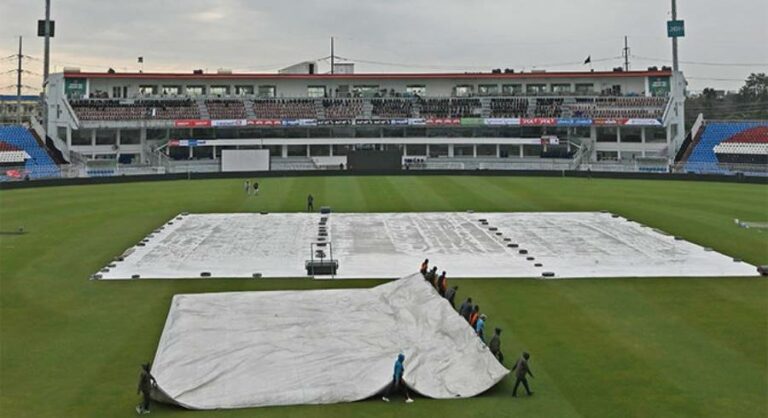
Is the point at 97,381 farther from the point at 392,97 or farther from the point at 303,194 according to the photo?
the point at 392,97

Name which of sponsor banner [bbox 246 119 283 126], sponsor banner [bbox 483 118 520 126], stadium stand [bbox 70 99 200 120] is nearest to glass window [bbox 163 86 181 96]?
stadium stand [bbox 70 99 200 120]

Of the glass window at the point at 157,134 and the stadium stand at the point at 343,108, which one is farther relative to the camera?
the stadium stand at the point at 343,108

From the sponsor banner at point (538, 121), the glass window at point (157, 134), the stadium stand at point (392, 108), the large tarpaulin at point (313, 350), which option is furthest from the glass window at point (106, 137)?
the large tarpaulin at point (313, 350)

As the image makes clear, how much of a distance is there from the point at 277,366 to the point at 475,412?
4889 mm

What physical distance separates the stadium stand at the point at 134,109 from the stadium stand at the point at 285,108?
8.51 meters

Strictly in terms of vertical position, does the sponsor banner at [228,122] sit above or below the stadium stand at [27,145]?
above

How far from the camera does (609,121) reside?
92562mm

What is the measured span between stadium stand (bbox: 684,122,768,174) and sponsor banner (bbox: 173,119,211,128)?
59.7m

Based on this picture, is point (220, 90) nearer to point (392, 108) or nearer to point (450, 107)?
point (392, 108)

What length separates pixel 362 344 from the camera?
18.0m

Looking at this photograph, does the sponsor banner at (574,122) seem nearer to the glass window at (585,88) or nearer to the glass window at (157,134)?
the glass window at (585,88)

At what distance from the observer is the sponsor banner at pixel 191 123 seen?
91.8 metres

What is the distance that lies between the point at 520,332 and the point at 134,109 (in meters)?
84.0

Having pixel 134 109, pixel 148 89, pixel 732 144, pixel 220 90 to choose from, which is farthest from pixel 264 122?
pixel 732 144
